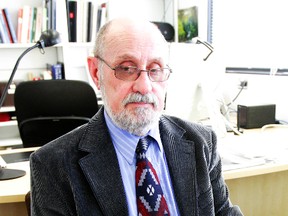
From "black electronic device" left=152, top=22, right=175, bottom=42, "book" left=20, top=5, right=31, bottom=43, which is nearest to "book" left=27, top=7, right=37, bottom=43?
"book" left=20, top=5, right=31, bottom=43

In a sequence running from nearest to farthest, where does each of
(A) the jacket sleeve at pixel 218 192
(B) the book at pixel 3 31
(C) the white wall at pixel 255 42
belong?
(A) the jacket sleeve at pixel 218 192 → (C) the white wall at pixel 255 42 → (B) the book at pixel 3 31

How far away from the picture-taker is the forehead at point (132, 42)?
35.1 inches

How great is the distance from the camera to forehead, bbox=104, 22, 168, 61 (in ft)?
2.93

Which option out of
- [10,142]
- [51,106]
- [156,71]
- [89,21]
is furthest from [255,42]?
[10,142]

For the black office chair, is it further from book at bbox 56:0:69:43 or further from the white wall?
the white wall

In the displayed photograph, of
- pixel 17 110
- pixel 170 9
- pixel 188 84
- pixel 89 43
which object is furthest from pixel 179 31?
pixel 17 110

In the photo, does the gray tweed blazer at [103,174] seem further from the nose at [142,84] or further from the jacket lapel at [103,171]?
the nose at [142,84]

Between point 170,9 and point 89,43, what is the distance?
0.98 metres

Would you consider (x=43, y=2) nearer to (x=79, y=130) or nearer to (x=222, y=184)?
(x=79, y=130)

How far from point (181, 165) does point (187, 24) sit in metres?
2.18

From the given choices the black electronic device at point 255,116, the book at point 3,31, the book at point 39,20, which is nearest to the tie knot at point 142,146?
the black electronic device at point 255,116

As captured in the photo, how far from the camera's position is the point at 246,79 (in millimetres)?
2365

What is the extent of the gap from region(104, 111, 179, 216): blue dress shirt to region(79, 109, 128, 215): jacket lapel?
1.1 inches

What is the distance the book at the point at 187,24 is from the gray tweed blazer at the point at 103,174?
1.96m
